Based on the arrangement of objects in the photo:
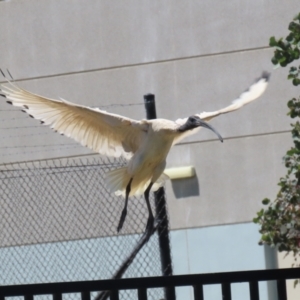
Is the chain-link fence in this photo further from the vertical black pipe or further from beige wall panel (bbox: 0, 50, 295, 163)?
beige wall panel (bbox: 0, 50, 295, 163)

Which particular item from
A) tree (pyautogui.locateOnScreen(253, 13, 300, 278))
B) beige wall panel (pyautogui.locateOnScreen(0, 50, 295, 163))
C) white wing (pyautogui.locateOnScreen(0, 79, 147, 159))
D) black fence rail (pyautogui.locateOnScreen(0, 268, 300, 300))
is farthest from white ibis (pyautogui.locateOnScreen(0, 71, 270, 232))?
black fence rail (pyautogui.locateOnScreen(0, 268, 300, 300))

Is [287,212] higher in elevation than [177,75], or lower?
lower

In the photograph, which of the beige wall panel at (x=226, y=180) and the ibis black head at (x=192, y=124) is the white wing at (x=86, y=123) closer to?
the ibis black head at (x=192, y=124)

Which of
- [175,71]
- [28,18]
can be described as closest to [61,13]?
[28,18]

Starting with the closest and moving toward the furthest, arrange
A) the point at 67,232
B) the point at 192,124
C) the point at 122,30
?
the point at 192,124, the point at 67,232, the point at 122,30

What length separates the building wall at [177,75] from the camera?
7.39 meters

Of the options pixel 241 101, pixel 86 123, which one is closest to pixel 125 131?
pixel 86 123

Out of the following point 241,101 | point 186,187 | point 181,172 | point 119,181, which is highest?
point 241,101

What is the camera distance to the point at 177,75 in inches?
295

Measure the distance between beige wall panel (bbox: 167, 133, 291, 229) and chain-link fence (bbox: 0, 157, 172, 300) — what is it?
30.3 inches

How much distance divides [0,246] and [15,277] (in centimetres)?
27

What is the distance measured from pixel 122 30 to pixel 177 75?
0.56m

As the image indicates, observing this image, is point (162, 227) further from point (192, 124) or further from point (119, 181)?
point (192, 124)

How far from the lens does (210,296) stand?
7316mm
